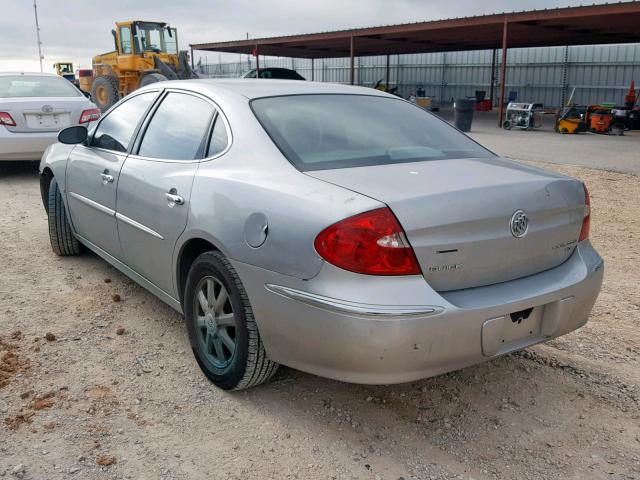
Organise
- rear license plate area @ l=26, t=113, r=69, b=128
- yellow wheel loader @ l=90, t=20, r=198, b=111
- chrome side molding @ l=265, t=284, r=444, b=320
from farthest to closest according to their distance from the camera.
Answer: yellow wheel loader @ l=90, t=20, r=198, b=111 < rear license plate area @ l=26, t=113, r=69, b=128 < chrome side molding @ l=265, t=284, r=444, b=320

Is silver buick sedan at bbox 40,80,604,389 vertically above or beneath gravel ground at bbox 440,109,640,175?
above

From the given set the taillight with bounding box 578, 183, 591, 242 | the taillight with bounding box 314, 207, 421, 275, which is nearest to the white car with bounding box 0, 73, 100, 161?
the taillight with bounding box 314, 207, 421, 275

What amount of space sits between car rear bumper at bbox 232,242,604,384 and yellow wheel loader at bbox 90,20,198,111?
57.2ft

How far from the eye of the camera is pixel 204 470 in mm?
2459

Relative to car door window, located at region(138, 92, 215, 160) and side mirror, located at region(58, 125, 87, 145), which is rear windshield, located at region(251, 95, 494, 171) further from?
side mirror, located at region(58, 125, 87, 145)

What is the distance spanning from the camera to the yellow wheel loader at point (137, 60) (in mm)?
19078

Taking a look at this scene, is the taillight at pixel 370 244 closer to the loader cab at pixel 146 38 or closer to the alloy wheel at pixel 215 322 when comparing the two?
the alloy wheel at pixel 215 322

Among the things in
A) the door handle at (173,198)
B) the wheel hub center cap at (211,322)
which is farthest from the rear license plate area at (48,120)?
the wheel hub center cap at (211,322)

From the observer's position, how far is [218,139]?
3.14 m

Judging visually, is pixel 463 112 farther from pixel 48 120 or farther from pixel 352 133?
pixel 352 133

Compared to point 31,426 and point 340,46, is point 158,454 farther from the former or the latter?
point 340,46

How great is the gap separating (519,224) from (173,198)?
170 cm

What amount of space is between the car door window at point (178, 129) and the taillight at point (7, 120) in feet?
18.2

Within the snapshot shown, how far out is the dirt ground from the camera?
2492 mm
